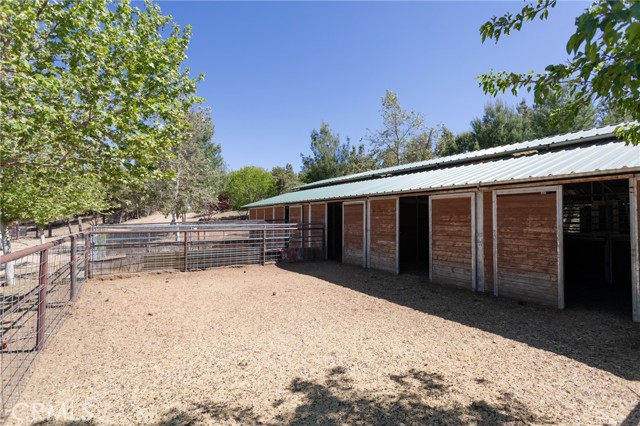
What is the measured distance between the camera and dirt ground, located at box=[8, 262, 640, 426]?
2.82m

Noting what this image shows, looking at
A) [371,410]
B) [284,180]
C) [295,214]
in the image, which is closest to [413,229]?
[295,214]

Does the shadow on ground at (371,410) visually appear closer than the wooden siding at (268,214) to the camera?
Yes

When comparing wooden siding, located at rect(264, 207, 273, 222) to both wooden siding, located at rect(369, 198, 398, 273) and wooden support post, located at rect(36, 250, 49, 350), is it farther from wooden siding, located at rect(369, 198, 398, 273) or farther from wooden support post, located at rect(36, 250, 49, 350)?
wooden support post, located at rect(36, 250, 49, 350)

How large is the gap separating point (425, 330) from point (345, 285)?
3518mm

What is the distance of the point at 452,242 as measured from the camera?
8.18 meters

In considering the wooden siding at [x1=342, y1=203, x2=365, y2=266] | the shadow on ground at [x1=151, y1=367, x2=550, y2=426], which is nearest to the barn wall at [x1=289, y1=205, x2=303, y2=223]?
the wooden siding at [x1=342, y1=203, x2=365, y2=266]

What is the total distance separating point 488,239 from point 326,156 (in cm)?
3503

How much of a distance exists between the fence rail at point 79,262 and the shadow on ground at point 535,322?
468cm

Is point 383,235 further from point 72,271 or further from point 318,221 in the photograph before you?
point 72,271

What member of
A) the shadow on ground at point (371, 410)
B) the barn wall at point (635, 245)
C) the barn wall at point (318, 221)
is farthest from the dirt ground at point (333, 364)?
the barn wall at point (318, 221)

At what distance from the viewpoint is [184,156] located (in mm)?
27266

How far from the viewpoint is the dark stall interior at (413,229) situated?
13766 mm

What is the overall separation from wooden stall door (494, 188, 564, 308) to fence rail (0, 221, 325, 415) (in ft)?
25.4

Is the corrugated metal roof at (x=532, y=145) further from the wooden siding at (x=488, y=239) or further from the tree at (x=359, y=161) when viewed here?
the tree at (x=359, y=161)
